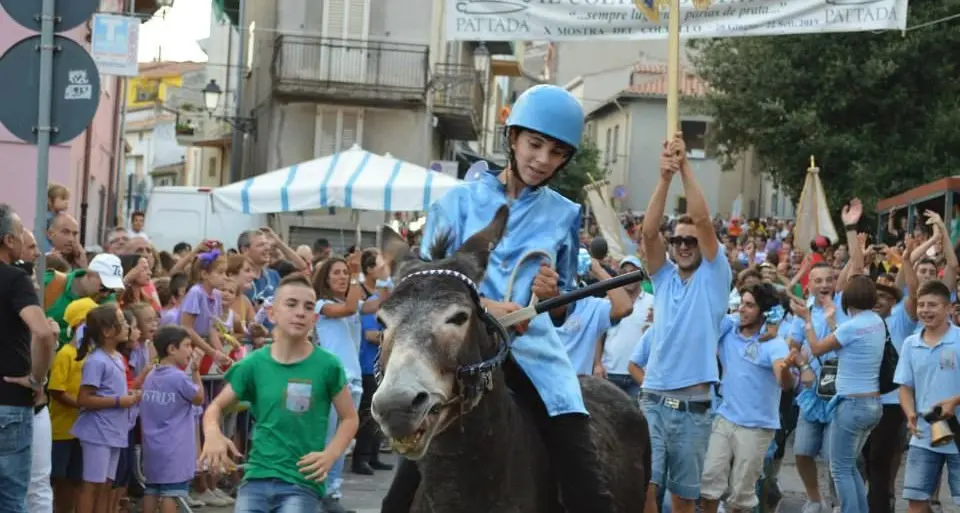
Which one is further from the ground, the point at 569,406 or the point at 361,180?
the point at 361,180

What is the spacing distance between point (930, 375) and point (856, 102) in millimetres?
23338

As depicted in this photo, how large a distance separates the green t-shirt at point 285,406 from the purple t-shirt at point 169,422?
3.10 metres

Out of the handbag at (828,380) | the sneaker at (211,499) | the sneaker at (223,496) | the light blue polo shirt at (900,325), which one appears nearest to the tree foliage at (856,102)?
the light blue polo shirt at (900,325)

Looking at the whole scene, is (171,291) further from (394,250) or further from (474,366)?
(474,366)

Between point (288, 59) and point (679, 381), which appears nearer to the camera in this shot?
point (679, 381)

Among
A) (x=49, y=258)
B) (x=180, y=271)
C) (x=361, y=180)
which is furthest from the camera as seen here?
(x=361, y=180)

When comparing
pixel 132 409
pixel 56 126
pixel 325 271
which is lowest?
pixel 132 409

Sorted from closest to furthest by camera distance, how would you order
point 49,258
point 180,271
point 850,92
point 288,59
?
1. point 49,258
2. point 180,271
3. point 850,92
4. point 288,59

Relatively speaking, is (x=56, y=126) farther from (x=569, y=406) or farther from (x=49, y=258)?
(x=569, y=406)

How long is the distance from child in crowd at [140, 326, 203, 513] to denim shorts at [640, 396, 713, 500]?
3.15 meters

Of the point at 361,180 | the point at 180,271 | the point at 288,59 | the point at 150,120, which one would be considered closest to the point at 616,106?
the point at 150,120

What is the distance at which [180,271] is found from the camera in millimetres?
14867

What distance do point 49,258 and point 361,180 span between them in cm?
973

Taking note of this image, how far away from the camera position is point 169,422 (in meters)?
11.2
